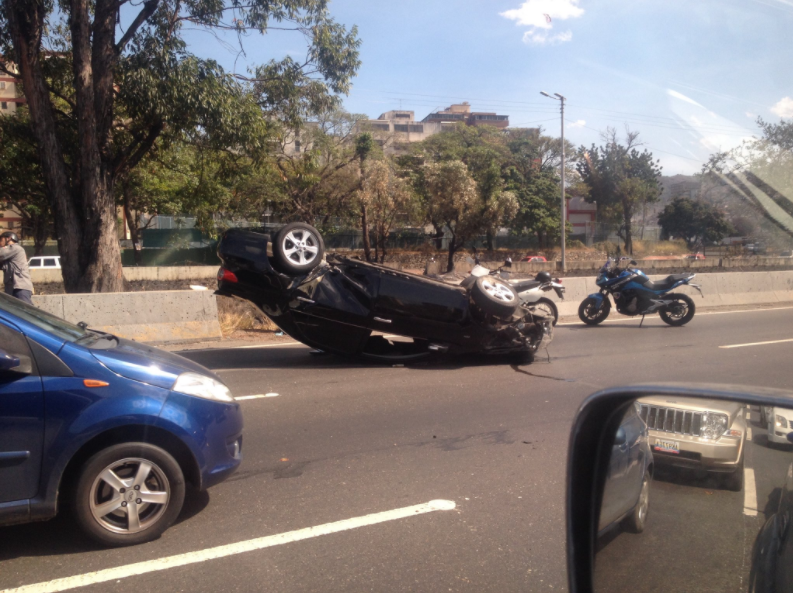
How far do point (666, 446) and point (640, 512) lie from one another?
216mm

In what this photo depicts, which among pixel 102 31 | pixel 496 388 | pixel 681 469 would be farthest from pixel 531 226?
pixel 681 469

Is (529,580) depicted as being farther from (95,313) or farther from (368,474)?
(95,313)

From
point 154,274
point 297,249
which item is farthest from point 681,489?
point 154,274

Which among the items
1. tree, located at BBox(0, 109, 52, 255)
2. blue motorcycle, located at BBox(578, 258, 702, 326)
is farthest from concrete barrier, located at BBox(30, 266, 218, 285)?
blue motorcycle, located at BBox(578, 258, 702, 326)

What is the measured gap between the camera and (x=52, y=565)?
12.2ft

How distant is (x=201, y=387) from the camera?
433 cm

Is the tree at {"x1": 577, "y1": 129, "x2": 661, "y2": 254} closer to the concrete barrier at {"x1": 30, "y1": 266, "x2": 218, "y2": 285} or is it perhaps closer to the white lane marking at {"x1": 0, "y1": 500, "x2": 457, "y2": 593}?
the concrete barrier at {"x1": 30, "y1": 266, "x2": 218, "y2": 285}

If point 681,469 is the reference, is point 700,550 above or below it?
below

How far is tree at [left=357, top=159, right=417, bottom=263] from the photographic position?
34750 mm

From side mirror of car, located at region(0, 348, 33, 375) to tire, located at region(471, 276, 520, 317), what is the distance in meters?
6.11

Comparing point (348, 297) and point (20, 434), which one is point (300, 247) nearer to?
point (348, 297)

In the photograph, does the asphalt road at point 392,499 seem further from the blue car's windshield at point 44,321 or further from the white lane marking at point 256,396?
the blue car's windshield at point 44,321

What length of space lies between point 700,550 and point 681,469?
23 cm

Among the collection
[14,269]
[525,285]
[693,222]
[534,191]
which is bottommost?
[525,285]
